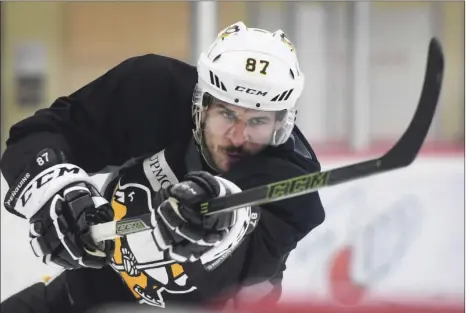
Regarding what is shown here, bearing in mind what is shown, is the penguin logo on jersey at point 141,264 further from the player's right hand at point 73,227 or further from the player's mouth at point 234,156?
the player's mouth at point 234,156

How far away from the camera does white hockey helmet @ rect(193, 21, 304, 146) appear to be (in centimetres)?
125

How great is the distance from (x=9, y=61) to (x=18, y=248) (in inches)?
35.6

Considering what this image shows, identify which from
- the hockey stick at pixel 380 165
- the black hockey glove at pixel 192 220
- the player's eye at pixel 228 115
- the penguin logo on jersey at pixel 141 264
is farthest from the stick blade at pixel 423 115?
the penguin logo on jersey at pixel 141 264

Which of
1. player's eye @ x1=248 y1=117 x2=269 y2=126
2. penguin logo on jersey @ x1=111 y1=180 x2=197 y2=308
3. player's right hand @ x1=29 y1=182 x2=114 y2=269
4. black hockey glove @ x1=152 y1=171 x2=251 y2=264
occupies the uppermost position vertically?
player's eye @ x1=248 y1=117 x2=269 y2=126

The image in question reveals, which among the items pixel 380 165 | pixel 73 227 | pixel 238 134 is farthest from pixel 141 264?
pixel 380 165

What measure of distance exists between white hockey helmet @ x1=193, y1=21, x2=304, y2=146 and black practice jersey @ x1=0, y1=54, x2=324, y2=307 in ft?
0.30

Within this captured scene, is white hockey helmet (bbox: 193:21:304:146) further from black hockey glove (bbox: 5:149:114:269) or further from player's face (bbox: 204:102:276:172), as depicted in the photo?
black hockey glove (bbox: 5:149:114:269)

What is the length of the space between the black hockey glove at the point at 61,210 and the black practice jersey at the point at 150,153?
0.15 ft

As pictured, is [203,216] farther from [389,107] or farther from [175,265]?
[389,107]

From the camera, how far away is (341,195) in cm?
251

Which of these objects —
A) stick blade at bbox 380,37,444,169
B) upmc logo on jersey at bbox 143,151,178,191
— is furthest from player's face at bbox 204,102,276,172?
stick blade at bbox 380,37,444,169

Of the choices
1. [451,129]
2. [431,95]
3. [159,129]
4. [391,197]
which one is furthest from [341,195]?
[431,95]

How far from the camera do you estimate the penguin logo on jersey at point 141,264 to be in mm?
1352

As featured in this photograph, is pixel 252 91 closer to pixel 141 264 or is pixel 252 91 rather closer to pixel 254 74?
pixel 254 74
